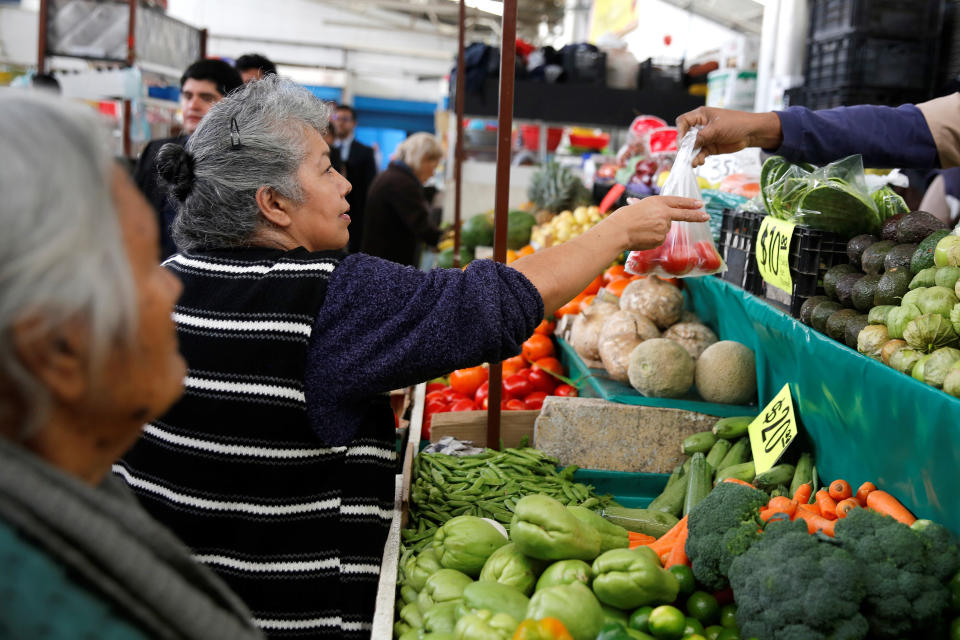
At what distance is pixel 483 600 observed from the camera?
5.54 ft

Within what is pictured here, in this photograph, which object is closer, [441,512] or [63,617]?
[63,617]

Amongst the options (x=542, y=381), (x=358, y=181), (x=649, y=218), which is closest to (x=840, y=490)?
(x=649, y=218)

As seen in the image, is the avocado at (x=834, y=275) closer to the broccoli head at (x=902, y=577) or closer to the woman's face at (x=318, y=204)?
the broccoli head at (x=902, y=577)

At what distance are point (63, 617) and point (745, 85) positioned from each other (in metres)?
6.41

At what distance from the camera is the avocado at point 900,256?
6.99ft

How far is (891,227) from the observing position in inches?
90.4

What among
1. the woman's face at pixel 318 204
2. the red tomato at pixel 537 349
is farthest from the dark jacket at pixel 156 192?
the woman's face at pixel 318 204

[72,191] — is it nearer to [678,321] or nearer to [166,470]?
[166,470]

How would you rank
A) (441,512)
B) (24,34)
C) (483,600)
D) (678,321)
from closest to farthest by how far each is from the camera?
1. (483,600)
2. (441,512)
3. (678,321)
4. (24,34)

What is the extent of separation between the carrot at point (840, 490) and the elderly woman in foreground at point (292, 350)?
81 centimetres

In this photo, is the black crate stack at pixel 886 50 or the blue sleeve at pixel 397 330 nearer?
the blue sleeve at pixel 397 330

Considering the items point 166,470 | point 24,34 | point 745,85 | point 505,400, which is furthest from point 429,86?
point 166,470

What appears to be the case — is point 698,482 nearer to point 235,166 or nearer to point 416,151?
point 235,166

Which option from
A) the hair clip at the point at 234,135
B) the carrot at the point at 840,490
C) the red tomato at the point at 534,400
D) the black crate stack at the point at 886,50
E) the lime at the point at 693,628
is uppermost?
the black crate stack at the point at 886,50
